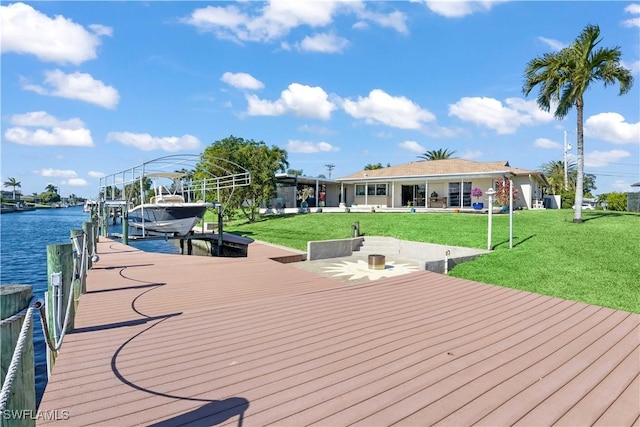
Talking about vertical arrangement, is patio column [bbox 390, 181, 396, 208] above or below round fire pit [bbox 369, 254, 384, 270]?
above

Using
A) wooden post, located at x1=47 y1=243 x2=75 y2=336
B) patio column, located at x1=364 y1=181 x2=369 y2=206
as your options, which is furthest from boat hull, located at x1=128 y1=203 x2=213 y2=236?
patio column, located at x1=364 y1=181 x2=369 y2=206

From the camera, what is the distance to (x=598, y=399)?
2994 millimetres

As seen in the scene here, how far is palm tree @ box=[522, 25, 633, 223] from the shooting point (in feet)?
43.7

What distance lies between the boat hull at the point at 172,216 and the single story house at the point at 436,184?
15726 mm

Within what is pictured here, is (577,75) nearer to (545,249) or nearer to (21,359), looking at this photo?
(545,249)

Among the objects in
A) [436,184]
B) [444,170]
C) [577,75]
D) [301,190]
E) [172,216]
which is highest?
[577,75]

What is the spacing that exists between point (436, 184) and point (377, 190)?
467 centimetres

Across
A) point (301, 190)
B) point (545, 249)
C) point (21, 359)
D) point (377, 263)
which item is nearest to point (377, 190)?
point (301, 190)

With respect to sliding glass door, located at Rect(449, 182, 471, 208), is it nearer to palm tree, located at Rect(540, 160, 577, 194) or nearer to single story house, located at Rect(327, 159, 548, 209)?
single story house, located at Rect(327, 159, 548, 209)

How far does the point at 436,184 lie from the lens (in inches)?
1022

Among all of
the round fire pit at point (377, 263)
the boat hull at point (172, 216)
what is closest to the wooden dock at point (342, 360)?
the round fire pit at point (377, 263)

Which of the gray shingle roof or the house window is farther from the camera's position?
the house window

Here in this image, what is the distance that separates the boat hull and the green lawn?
3.30 metres

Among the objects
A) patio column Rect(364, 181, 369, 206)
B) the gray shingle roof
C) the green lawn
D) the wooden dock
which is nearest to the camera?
the wooden dock
